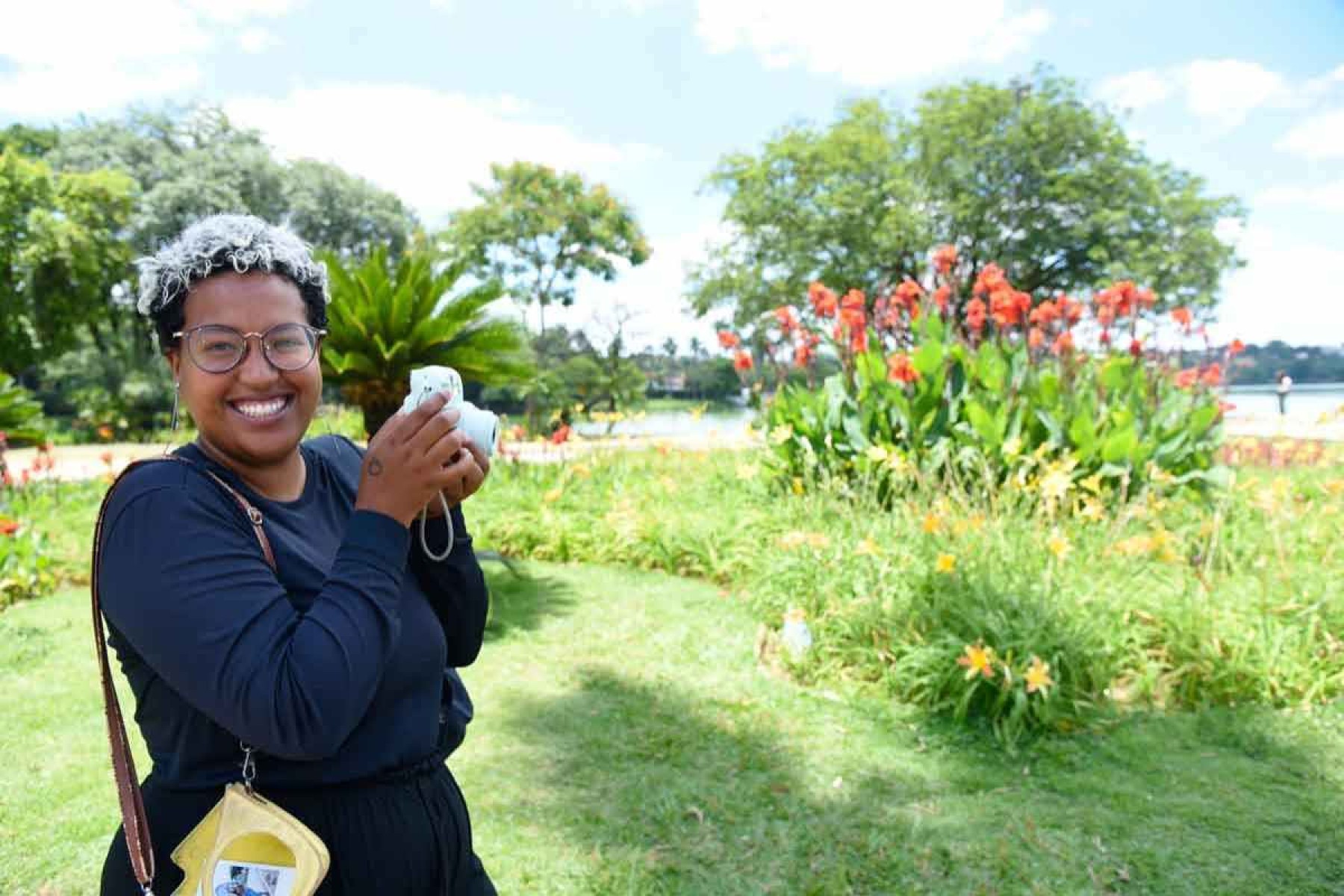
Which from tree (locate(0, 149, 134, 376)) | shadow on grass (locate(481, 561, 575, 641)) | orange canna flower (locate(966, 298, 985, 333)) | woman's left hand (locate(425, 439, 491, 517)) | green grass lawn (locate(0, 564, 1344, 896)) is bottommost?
green grass lawn (locate(0, 564, 1344, 896))

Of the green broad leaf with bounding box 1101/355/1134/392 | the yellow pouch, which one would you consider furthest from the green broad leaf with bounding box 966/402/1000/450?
the yellow pouch

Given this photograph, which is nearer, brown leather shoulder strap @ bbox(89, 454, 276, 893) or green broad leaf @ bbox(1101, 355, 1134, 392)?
brown leather shoulder strap @ bbox(89, 454, 276, 893)

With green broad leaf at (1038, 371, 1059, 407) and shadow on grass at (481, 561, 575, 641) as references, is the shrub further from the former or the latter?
shadow on grass at (481, 561, 575, 641)

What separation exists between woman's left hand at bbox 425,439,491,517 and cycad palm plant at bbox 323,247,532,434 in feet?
10.6

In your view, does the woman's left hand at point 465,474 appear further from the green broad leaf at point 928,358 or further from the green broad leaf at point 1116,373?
the green broad leaf at point 1116,373

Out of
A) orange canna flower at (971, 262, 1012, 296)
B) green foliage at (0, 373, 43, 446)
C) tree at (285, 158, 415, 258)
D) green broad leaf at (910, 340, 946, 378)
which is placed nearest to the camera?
green broad leaf at (910, 340, 946, 378)

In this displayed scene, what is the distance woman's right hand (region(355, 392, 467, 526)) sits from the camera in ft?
3.38

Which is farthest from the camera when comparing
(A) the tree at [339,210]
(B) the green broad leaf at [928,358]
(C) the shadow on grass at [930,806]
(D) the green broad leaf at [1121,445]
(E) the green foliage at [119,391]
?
(A) the tree at [339,210]

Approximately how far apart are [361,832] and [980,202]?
2606 centimetres

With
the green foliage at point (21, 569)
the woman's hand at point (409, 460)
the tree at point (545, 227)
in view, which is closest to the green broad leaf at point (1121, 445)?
the woman's hand at point (409, 460)

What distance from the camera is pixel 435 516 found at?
133cm

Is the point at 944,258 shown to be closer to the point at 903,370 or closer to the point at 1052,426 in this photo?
the point at 903,370

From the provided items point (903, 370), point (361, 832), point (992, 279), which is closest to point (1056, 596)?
point (903, 370)

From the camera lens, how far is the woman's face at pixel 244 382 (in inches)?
44.8
